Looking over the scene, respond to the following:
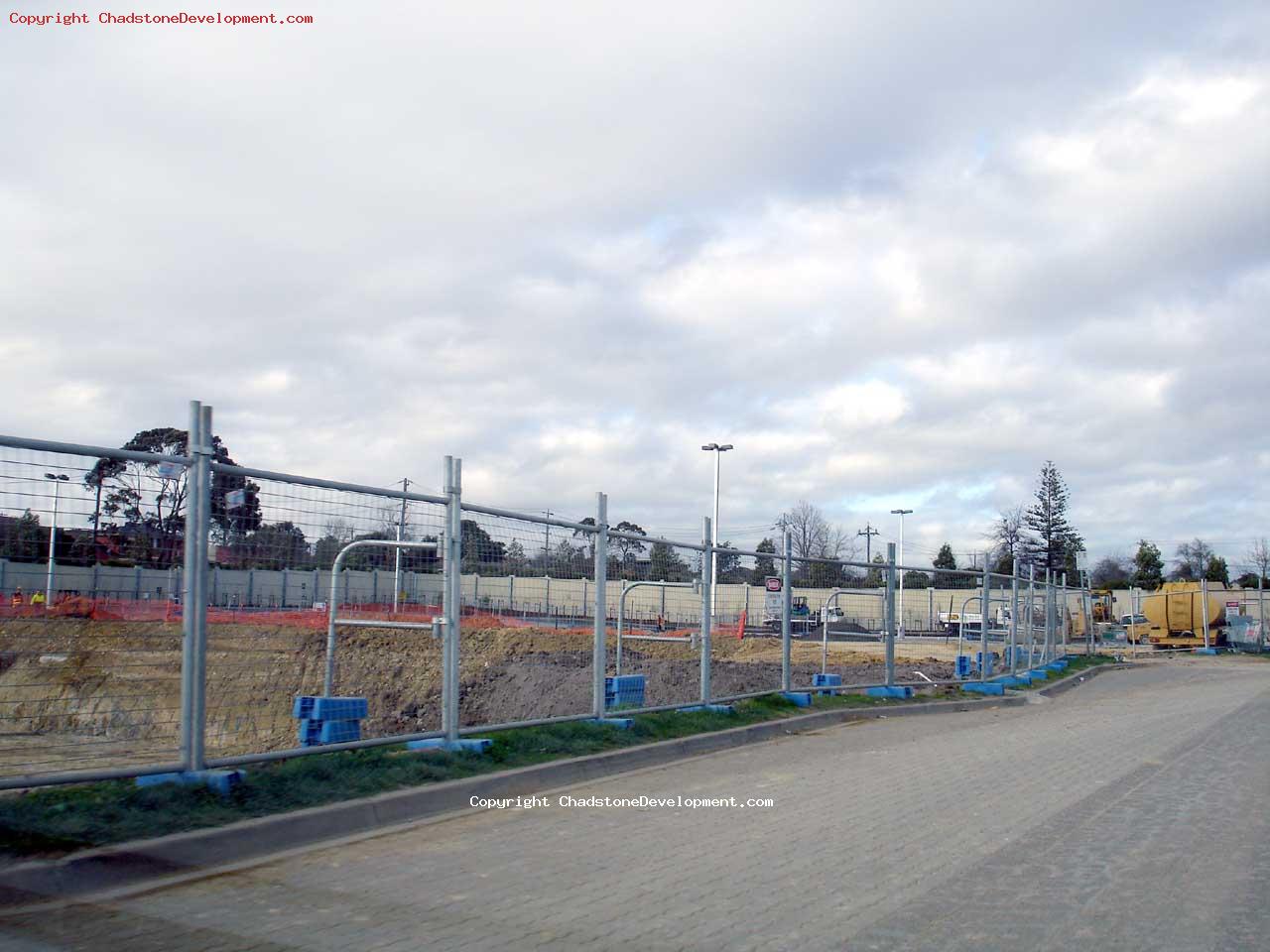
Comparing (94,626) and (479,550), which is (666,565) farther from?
(94,626)

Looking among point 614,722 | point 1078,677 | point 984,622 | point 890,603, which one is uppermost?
point 890,603

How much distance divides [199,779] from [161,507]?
5.92 feet

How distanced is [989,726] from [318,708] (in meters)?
9.36

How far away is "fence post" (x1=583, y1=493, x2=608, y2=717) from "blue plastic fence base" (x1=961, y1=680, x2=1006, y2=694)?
965 cm

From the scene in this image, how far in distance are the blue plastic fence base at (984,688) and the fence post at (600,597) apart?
31.6 feet

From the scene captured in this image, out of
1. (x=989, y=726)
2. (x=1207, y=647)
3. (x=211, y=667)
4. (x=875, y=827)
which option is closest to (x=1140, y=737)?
(x=989, y=726)

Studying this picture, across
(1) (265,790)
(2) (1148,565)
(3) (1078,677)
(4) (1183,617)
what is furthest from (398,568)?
(2) (1148,565)

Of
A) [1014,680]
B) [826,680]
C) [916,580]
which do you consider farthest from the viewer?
[1014,680]

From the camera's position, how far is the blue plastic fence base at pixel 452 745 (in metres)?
8.88

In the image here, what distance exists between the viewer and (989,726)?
46.4 ft

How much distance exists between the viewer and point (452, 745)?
8.89 metres

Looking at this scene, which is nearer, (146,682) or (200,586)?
(200,586)

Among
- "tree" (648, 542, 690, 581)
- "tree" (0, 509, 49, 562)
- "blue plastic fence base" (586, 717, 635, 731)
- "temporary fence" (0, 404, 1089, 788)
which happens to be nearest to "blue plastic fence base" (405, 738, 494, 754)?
"temporary fence" (0, 404, 1089, 788)

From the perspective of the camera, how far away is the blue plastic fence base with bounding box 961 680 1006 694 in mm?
18391
